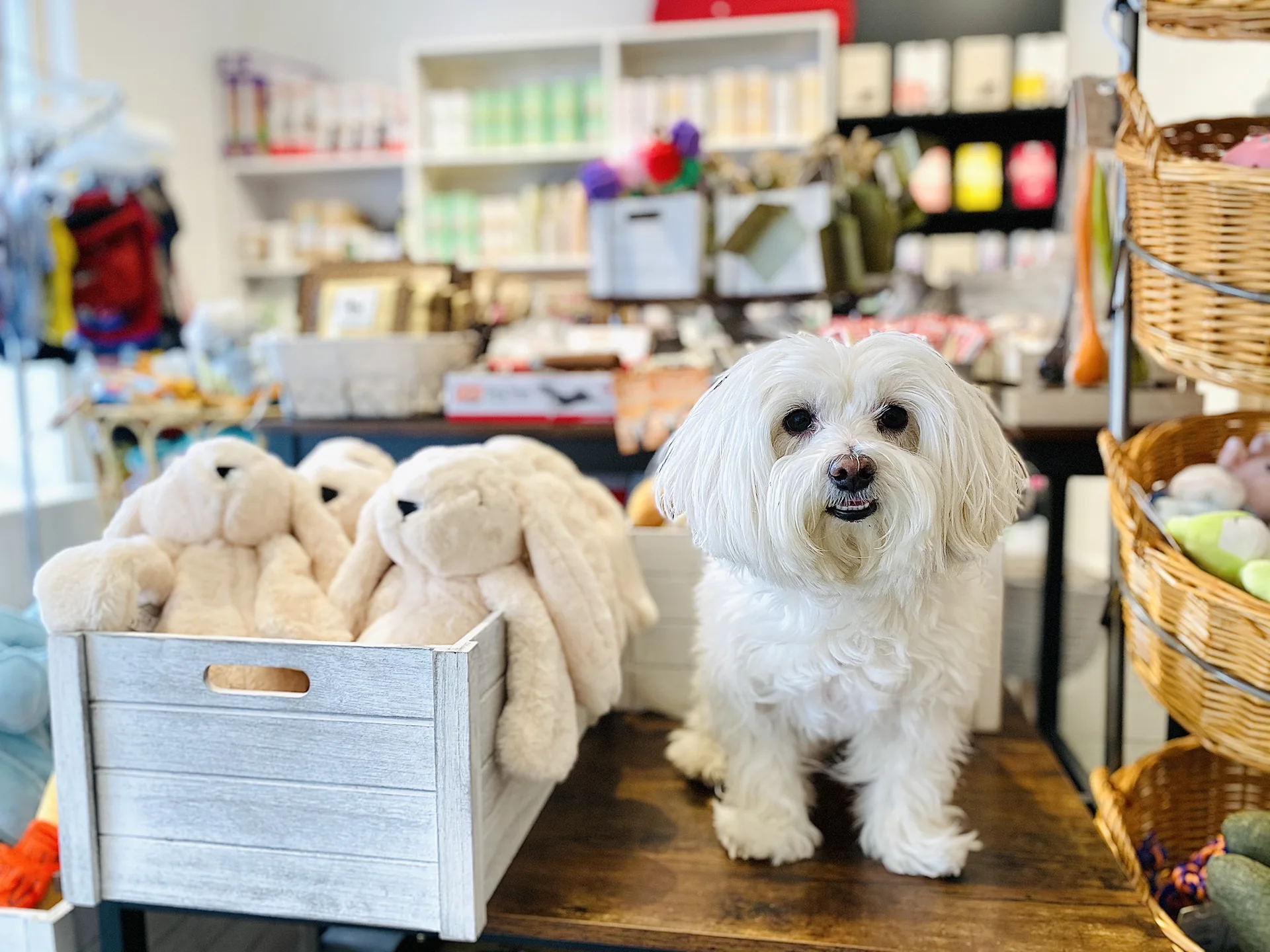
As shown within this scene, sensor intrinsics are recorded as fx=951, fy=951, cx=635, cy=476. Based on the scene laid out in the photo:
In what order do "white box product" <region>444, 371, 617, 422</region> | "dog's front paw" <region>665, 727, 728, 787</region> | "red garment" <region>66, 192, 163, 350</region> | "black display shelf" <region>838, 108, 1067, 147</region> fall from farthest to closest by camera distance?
1. "black display shelf" <region>838, 108, 1067, 147</region>
2. "red garment" <region>66, 192, 163, 350</region>
3. "white box product" <region>444, 371, 617, 422</region>
4. "dog's front paw" <region>665, 727, 728, 787</region>

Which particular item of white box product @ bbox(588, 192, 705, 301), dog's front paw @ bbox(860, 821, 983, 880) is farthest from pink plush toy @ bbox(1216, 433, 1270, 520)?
white box product @ bbox(588, 192, 705, 301)

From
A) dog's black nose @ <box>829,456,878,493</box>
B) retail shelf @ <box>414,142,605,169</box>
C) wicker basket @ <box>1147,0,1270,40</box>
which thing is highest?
retail shelf @ <box>414,142,605,169</box>

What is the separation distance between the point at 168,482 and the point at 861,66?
332 cm

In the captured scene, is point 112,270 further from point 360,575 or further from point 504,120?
point 360,575

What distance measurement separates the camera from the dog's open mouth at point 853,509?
745 millimetres

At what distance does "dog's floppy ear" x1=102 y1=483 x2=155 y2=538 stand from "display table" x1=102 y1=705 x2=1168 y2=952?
1.20ft

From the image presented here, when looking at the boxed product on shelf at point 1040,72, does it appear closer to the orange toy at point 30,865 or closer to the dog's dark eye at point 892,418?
the dog's dark eye at point 892,418

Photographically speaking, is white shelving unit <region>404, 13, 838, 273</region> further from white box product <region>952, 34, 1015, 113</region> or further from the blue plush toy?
the blue plush toy

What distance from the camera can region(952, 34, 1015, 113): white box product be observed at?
11.6ft

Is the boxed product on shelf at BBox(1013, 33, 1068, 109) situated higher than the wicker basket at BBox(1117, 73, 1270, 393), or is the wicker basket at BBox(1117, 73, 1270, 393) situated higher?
the boxed product on shelf at BBox(1013, 33, 1068, 109)

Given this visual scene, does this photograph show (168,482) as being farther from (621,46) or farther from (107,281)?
(621,46)

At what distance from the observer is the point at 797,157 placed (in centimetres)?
186

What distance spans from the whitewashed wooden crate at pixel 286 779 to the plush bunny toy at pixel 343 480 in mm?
307

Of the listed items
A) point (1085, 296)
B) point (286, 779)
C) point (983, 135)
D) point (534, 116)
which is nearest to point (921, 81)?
point (983, 135)
